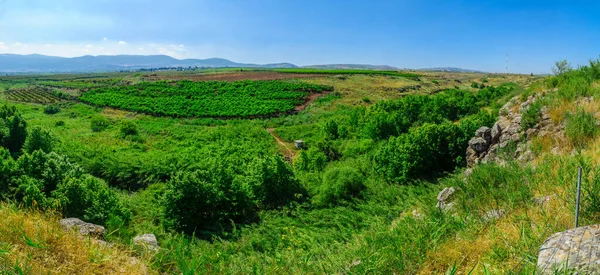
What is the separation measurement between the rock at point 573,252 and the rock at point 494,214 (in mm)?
1596

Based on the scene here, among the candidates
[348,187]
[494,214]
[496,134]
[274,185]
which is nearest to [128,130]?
[274,185]

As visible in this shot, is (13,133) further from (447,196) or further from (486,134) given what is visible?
(486,134)

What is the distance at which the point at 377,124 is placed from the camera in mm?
34625

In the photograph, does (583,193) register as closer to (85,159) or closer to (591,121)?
(591,121)

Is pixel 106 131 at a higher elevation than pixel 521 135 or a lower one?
lower

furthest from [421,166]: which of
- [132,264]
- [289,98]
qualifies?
[289,98]

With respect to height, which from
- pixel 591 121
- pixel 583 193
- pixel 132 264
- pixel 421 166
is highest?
pixel 591 121

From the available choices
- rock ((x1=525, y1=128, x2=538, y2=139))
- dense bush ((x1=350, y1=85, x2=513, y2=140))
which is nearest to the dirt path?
dense bush ((x1=350, y1=85, x2=513, y2=140))

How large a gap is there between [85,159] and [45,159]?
1078 cm

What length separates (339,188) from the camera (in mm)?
19234

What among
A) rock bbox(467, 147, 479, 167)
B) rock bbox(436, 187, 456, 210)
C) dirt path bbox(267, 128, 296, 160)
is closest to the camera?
rock bbox(436, 187, 456, 210)

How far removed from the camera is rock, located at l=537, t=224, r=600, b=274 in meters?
3.94

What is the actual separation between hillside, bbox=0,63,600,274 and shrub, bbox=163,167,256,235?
3.0 inches

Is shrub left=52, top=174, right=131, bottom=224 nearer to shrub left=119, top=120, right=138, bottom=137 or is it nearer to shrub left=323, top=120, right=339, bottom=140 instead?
shrub left=323, top=120, right=339, bottom=140
